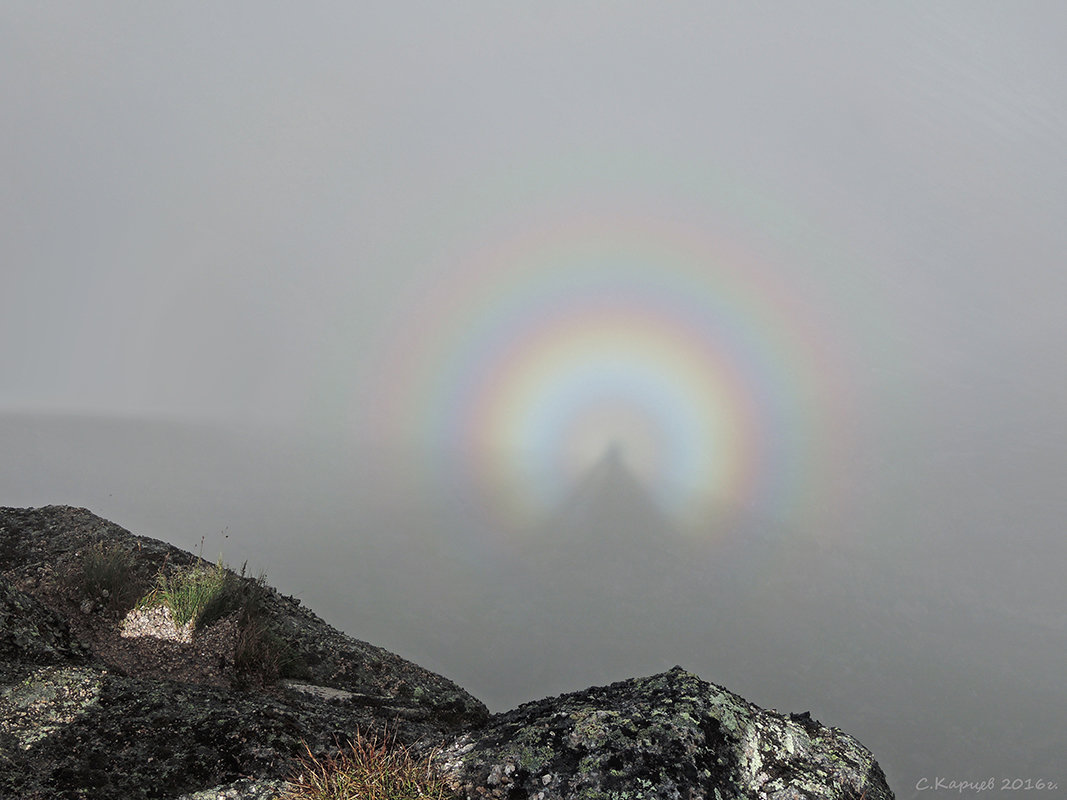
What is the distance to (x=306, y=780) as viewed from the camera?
561cm

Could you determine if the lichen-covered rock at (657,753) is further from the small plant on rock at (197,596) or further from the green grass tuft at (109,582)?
the green grass tuft at (109,582)

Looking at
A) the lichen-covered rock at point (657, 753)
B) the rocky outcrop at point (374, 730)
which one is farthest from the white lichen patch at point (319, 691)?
the lichen-covered rock at point (657, 753)

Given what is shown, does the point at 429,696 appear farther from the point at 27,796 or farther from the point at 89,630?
the point at 27,796

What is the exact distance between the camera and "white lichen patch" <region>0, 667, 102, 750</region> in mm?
5844

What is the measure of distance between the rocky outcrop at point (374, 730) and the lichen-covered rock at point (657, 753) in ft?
0.04

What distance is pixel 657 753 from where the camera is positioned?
5.88 m

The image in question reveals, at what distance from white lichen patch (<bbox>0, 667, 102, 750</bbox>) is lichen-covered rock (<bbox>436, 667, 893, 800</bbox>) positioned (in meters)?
3.30

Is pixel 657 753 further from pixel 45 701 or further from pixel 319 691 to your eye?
pixel 45 701

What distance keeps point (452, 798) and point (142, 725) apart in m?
2.90

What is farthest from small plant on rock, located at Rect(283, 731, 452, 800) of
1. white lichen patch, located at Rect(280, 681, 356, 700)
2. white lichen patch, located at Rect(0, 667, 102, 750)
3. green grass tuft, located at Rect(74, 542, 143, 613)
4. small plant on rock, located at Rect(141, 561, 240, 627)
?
green grass tuft, located at Rect(74, 542, 143, 613)

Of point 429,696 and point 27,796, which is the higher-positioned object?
point 429,696

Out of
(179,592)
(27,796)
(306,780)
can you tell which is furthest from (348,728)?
(179,592)

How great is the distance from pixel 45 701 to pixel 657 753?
5332mm

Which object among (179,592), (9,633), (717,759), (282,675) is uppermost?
(179,592)
